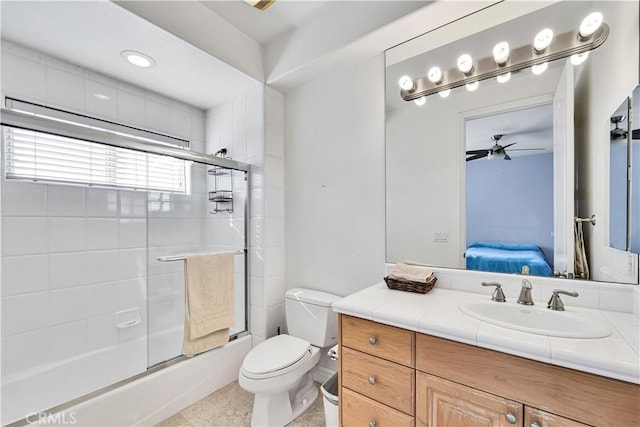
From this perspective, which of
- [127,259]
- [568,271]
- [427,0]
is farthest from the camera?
[127,259]

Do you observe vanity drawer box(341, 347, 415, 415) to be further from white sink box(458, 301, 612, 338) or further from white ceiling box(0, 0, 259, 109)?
white ceiling box(0, 0, 259, 109)

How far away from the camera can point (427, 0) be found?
1.41 m

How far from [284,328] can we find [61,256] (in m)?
1.63

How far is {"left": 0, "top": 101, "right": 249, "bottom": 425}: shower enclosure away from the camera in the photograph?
5.45ft

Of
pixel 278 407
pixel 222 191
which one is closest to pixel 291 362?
pixel 278 407

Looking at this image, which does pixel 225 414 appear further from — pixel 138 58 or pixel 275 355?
pixel 138 58

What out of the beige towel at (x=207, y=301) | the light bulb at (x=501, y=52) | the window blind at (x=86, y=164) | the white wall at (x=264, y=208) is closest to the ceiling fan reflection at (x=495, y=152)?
the light bulb at (x=501, y=52)

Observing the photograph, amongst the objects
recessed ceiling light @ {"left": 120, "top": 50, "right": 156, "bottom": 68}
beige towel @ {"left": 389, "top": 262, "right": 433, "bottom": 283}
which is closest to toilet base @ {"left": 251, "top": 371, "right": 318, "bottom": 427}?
beige towel @ {"left": 389, "top": 262, "right": 433, "bottom": 283}

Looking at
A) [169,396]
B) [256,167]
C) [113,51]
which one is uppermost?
[113,51]

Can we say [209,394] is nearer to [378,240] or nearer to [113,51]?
[378,240]

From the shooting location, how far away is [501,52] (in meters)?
1.41

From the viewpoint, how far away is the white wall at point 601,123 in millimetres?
1107

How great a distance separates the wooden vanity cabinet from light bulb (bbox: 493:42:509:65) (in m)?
1.38

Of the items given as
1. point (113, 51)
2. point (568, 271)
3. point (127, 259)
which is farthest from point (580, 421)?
point (113, 51)
